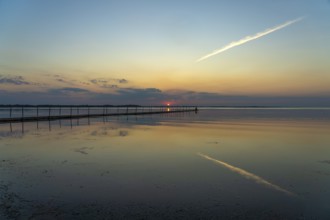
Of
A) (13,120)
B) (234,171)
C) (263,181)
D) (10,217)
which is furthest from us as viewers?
(13,120)

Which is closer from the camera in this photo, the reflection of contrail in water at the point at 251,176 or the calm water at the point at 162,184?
the calm water at the point at 162,184

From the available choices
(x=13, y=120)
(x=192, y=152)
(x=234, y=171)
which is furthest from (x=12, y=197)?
(x=13, y=120)

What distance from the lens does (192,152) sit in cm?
1524

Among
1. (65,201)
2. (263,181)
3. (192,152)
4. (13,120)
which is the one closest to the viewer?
(65,201)

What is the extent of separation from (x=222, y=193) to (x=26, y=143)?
13862mm

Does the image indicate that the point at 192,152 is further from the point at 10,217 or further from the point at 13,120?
the point at 13,120

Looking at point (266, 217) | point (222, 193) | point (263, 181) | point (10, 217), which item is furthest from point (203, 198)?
point (10, 217)

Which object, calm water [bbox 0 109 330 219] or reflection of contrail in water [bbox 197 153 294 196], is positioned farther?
reflection of contrail in water [bbox 197 153 294 196]

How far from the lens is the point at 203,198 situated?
7684mm

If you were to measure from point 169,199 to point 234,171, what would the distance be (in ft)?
13.8

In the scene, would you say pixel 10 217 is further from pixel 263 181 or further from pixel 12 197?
pixel 263 181

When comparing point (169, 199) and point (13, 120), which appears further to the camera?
point (13, 120)

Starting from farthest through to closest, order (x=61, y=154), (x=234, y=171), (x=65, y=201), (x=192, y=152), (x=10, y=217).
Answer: (x=192, y=152) → (x=61, y=154) → (x=234, y=171) → (x=65, y=201) → (x=10, y=217)

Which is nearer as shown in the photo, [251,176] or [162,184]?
[162,184]
